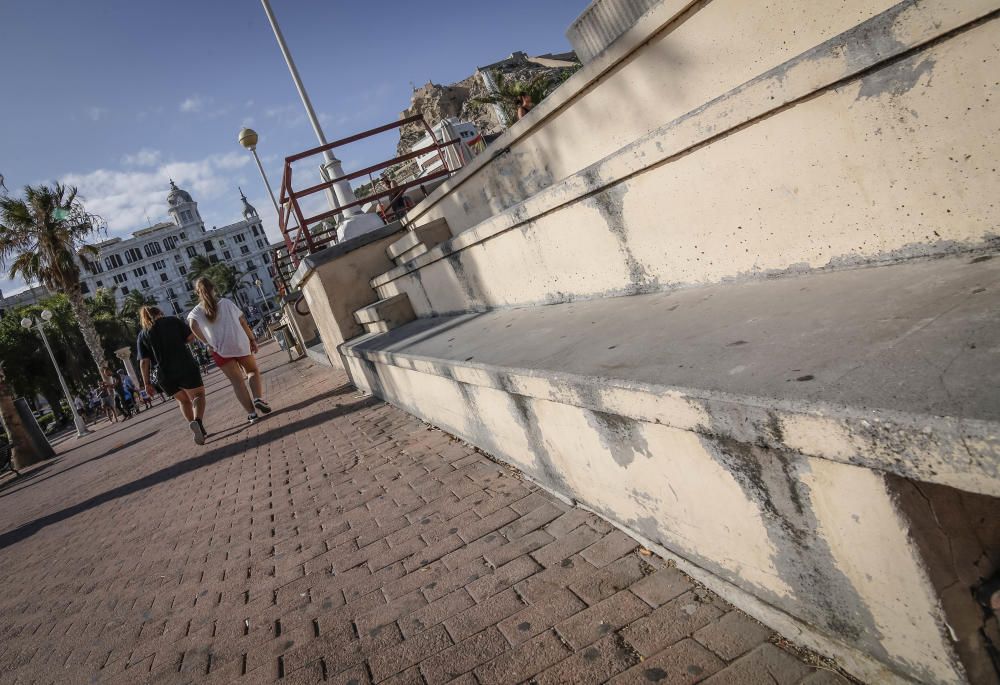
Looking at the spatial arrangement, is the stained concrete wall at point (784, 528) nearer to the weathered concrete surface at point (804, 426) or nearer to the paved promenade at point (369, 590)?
the weathered concrete surface at point (804, 426)

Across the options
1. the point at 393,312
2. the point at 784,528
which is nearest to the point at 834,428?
the point at 784,528

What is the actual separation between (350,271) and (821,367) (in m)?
5.87

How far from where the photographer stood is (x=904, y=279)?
5.31ft

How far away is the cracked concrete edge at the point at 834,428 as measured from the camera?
2.93 feet

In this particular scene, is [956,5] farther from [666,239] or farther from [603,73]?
[603,73]

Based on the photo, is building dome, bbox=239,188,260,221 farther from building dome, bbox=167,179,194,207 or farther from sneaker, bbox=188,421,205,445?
sneaker, bbox=188,421,205,445

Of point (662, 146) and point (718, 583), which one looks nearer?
point (718, 583)

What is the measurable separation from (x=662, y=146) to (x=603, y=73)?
29.7 inches

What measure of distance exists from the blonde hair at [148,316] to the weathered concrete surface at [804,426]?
6.00 metres

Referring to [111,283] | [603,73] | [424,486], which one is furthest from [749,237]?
[111,283]

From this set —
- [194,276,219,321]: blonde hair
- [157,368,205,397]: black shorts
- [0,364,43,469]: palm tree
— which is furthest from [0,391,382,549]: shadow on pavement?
[0,364,43,469]: palm tree

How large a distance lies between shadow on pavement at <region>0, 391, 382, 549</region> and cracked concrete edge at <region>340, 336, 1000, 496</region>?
193 inches

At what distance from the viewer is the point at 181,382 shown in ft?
22.9

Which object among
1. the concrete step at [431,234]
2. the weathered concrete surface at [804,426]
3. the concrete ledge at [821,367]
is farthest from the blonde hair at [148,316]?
the weathered concrete surface at [804,426]
